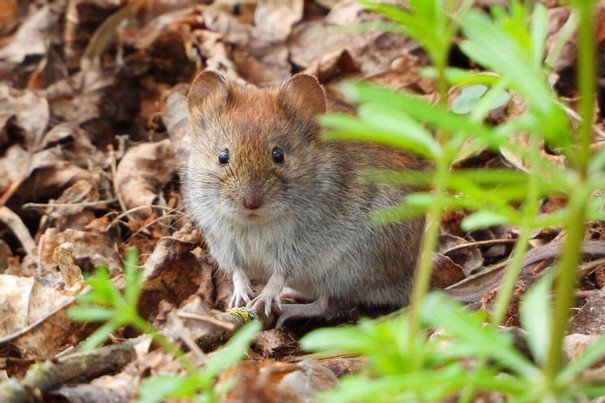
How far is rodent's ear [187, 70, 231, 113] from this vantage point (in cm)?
555

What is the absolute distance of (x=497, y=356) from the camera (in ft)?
7.04

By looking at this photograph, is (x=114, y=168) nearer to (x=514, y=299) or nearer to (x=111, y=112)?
(x=111, y=112)

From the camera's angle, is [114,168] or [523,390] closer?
[523,390]

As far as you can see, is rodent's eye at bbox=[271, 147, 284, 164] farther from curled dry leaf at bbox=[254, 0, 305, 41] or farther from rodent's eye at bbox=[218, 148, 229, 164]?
curled dry leaf at bbox=[254, 0, 305, 41]

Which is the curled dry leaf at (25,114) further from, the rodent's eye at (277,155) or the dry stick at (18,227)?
the rodent's eye at (277,155)

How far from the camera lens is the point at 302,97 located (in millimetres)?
5492

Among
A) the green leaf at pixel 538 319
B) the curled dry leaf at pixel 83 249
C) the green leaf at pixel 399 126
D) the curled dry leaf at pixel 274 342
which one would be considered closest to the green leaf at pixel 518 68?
the green leaf at pixel 399 126

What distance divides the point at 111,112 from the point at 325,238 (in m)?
2.91

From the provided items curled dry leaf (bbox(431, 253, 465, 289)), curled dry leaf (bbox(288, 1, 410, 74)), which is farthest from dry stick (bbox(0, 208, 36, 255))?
curled dry leaf (bbox(288, 1, 410, 74))

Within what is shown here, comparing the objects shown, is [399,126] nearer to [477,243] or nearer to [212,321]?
[212,321]

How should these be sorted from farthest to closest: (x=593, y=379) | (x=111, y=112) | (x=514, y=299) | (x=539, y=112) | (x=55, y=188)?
(x=111, y=112)
(x=55, y=188)
(x=514, y=299)
(x=593, y=379)
(x=539, y=112)

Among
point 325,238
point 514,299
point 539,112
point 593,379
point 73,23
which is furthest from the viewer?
point 73,23

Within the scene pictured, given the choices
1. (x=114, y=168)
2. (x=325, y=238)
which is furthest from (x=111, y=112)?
(x=325, y=238)

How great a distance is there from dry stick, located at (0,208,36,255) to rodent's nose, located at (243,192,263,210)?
1.74 m
